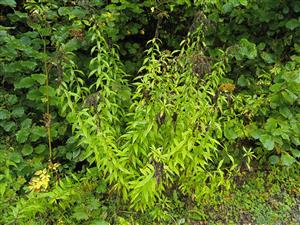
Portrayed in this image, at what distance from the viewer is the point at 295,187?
351 cm

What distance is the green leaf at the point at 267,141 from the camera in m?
3.17

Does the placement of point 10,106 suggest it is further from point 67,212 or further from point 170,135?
point 170,135

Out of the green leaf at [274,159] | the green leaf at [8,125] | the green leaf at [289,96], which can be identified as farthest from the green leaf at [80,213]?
the green leaf at [289,96]

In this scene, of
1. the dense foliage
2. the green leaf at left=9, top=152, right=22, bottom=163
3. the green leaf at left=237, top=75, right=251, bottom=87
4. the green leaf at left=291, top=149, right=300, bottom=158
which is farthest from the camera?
the green leaf at left=237, top=75, right=251, bottom=87

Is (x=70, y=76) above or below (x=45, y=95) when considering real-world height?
above

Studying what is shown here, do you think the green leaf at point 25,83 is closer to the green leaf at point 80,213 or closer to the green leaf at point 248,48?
the green leaf at point 80,213

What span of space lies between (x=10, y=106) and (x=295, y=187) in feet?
8.81

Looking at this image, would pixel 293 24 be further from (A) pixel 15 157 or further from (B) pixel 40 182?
(A) pixel 15 157

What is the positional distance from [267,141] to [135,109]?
1167 mm

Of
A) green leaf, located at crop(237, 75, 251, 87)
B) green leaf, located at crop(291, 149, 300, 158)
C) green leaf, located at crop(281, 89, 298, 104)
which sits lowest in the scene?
green leaf, located at crop(291, 149, 300, 158)

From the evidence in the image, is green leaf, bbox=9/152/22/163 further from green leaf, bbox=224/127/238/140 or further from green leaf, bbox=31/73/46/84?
green leaf, bbox=224/127/238/140

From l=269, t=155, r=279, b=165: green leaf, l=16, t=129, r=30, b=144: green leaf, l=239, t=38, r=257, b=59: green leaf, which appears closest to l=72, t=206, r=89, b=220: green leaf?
l=16, t=129, r=30, b=144: green leaf

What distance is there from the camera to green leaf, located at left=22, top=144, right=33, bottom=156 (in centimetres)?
316

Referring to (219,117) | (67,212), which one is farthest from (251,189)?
(67,212)
